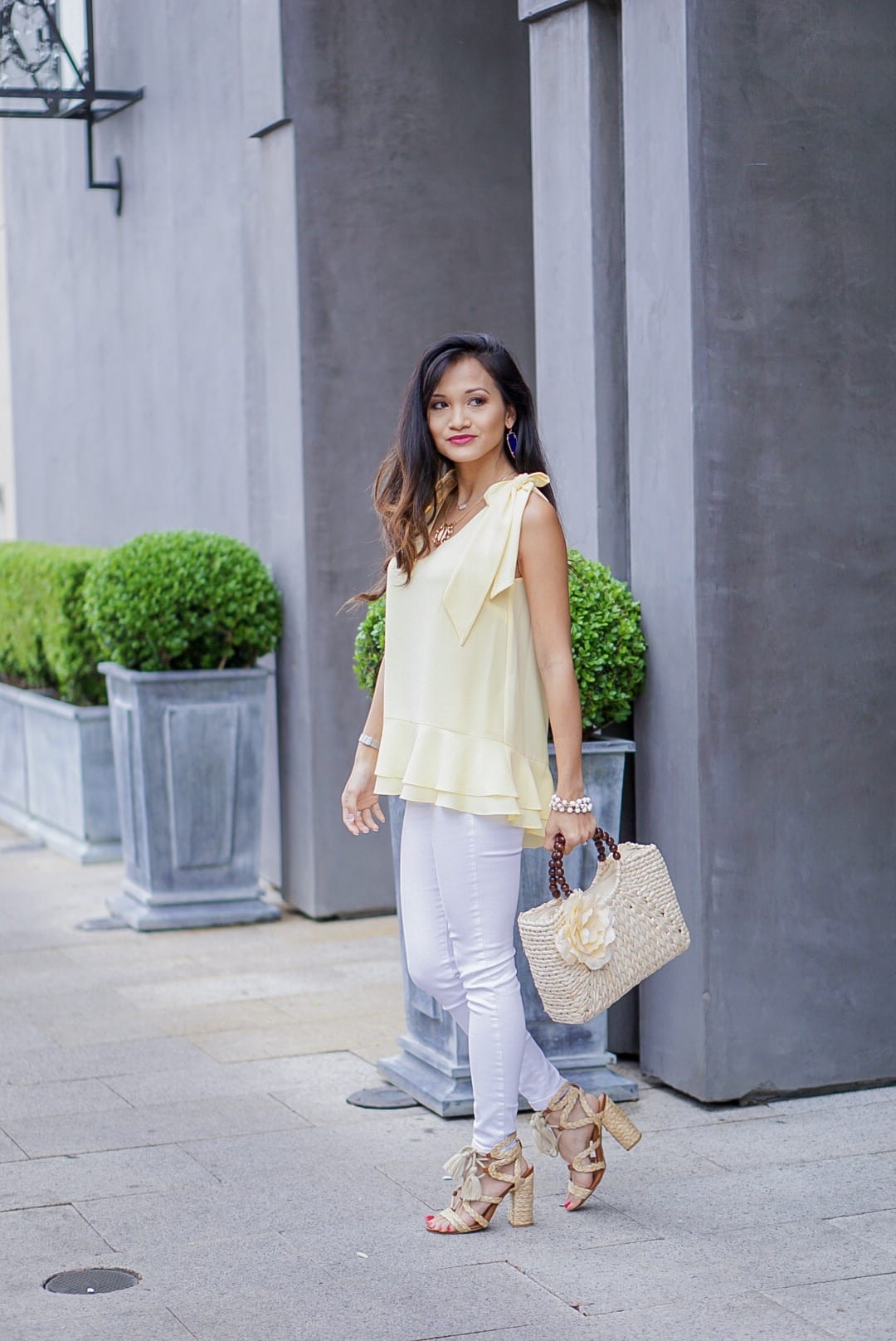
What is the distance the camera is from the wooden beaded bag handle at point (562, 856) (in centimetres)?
405

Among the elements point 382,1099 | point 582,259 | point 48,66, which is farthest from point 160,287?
point 382,1099

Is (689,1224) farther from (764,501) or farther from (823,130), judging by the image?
(823,130)

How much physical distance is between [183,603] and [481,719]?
349cm

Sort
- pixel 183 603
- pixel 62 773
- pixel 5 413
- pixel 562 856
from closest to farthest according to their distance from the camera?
pixel 562 856 < pixel 183 603 < pixel 62 773 < pixel 5 413

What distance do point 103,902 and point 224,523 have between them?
1904 mm

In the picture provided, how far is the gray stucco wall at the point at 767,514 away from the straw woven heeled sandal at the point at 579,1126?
0.79 meters

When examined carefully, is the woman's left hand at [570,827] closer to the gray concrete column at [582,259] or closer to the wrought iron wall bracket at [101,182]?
the gray concrete column at [582,259]

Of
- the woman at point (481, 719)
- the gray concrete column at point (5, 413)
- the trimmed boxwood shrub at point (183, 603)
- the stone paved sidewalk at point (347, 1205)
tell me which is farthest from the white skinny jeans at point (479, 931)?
the gray concrete column at point (5, 413)

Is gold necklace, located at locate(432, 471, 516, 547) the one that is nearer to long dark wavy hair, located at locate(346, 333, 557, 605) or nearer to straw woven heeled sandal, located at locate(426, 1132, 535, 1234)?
long dark wavy hair, located at locate(346, 333, 557, 605)

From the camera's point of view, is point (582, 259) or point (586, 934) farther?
point (582, 259)

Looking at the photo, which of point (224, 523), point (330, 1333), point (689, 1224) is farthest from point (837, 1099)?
point (224, 523)

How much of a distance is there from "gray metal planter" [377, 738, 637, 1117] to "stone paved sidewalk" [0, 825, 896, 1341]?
0.11m

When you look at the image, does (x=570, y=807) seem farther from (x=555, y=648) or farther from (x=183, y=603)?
(x=183, y=603)

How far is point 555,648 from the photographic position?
4.06 m
